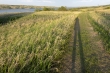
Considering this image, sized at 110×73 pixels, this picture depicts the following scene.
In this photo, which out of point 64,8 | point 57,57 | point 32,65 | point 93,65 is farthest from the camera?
point 64,8

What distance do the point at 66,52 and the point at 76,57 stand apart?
86 cm

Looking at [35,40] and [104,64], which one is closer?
[104,64]

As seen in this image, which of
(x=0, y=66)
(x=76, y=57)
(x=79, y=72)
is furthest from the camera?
(x=76, y=57)

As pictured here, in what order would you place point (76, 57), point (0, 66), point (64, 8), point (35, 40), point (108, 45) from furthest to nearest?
point (64, 8)
point (108, 45)
point (35, 40)
point (76, 57)
point (0, 66)

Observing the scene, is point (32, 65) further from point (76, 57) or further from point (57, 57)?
point (76, 57)

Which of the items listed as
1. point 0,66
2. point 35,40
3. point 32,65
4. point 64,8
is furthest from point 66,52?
point 64,8

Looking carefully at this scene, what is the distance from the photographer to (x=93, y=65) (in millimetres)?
5945

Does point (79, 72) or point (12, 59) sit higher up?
point (12, 59)

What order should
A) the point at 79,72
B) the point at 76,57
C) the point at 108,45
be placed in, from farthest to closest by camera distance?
the point at 108,45 → the point at 76,57 → the point at 79,72

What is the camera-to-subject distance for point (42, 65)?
522 centimetres

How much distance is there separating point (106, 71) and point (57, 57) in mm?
2070

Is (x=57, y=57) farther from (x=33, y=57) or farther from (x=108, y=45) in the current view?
(x=108, y=45)

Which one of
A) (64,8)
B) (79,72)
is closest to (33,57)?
(79,72)

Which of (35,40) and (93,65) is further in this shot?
(35,40)
